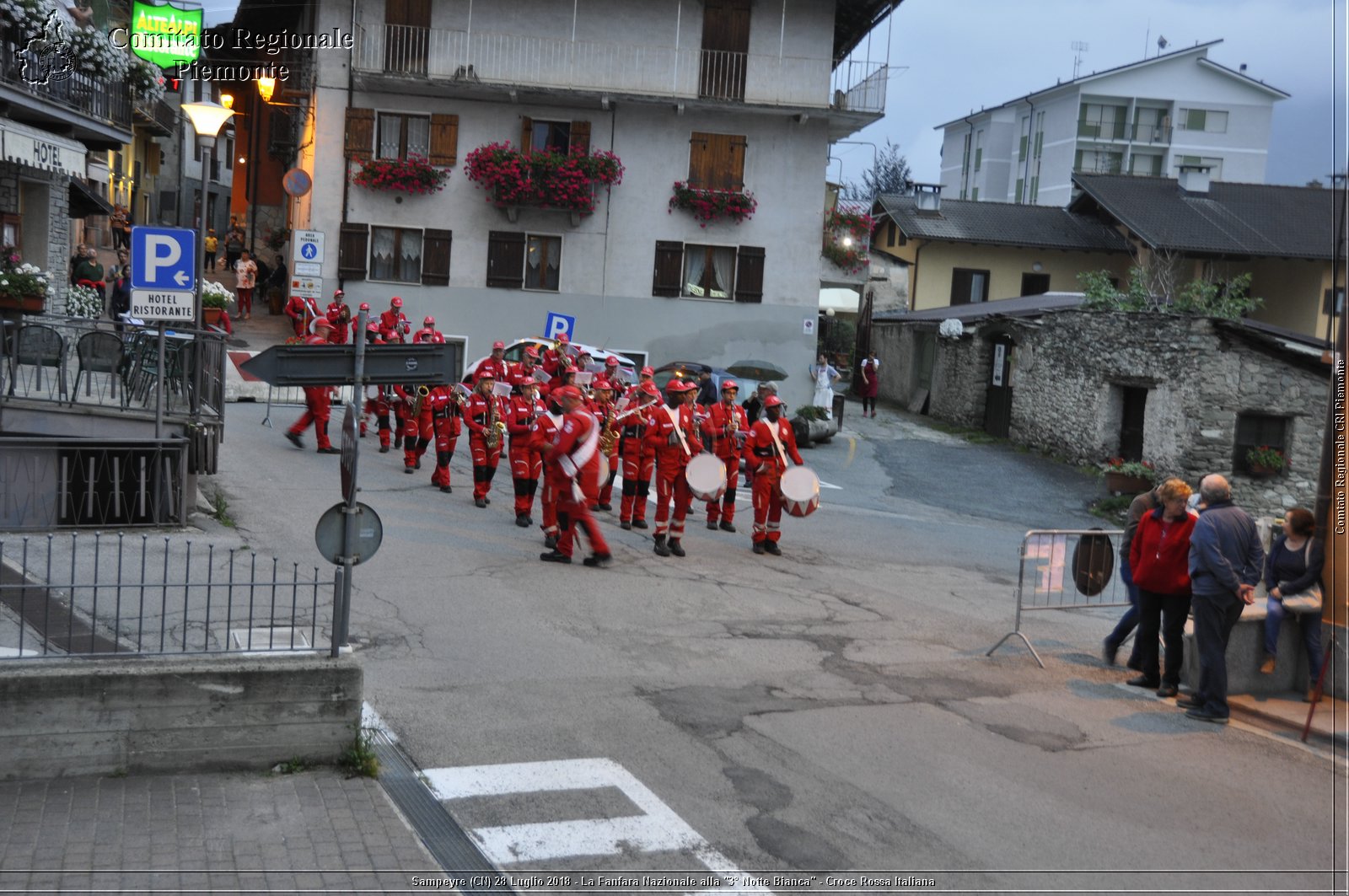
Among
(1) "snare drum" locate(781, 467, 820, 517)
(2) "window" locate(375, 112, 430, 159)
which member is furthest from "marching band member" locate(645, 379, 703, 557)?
(2) "window" locate(375, 112, 430, 159)

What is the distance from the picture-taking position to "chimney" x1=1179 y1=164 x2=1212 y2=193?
1667 inches

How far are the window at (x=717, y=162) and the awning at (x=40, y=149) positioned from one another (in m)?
14.7

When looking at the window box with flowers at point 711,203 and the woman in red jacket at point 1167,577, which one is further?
the window box with flowers at point 711,203

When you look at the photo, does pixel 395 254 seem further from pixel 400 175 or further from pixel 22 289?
pixel 22 289

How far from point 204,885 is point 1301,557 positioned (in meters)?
8.58

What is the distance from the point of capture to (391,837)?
625 centimetres

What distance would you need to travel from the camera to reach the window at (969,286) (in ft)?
149

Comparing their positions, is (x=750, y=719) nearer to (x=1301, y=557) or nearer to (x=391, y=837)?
(x=391, y=837)

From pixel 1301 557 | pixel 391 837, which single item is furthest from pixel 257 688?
pixel 1301 557

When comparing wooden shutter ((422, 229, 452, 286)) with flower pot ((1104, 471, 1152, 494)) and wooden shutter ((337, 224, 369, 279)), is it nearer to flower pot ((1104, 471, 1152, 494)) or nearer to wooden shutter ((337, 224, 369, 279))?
wooden shutter ((337, 224, 369, 279))

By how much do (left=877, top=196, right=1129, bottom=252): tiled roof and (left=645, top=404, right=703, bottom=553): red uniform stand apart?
3138 centimetres

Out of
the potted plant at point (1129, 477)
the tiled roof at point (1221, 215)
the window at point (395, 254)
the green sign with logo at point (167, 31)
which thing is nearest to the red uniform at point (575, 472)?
the potted plant at point (1129, 477)

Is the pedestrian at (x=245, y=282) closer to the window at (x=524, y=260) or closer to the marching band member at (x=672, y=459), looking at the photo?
the window at (x=524, y=260)

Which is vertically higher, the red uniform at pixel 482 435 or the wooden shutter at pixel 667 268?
the wooden shutter at pixel 667 268
